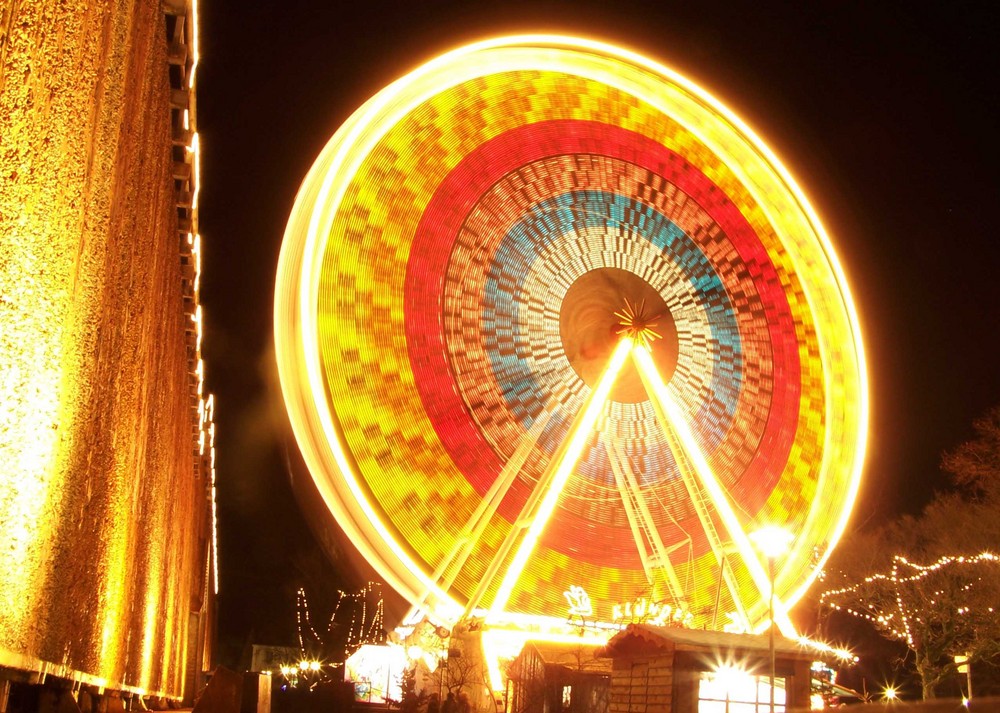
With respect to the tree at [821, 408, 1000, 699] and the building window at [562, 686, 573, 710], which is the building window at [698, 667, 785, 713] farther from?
the tree at [821, 408, 1000, 699]

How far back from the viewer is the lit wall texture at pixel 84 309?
3270mm

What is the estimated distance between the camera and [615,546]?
1580cm

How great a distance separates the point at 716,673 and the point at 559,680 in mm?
3266

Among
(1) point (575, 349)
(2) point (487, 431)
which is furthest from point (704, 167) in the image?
(2) point (487, 431)

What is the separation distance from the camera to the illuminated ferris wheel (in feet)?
45.3

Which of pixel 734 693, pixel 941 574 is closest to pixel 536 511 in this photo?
pixel 734 693

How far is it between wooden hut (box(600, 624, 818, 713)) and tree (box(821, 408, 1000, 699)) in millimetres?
9680

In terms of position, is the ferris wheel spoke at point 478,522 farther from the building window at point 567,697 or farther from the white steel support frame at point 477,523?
the building window at point 567,697

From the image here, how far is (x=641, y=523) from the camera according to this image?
50.7 feet

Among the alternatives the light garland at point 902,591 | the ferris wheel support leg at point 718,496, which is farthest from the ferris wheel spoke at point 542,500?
the light garland at point 902,591

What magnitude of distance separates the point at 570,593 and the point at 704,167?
654 cm

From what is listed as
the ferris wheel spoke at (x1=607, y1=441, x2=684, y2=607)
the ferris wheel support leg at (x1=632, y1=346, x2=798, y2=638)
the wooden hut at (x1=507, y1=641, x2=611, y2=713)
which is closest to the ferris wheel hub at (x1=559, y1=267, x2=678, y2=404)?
the ferris wheel support leg at (x1=632, y1=346, x2=798, y2=638)

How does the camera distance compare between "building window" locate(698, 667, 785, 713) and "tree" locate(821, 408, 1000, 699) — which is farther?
"tree" locate(821, 408, 1000, 699)

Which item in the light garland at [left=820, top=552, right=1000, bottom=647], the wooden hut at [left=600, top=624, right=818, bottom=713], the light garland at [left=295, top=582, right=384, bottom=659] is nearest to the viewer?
the wooden hut at [left=600, top=624, right=818, bottom=713]
